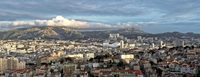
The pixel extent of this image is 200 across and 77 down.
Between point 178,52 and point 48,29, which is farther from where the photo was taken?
point 48,29

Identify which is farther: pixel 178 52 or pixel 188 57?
pixel 178 52

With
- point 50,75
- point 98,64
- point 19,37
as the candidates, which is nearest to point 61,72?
point 50,75

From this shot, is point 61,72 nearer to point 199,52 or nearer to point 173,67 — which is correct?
point 173,67

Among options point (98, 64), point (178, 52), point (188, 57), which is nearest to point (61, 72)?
point (98, 64)

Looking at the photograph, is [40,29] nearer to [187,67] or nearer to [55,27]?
[55,27]

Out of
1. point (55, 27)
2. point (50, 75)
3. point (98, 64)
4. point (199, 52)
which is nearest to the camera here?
point (50, 75)

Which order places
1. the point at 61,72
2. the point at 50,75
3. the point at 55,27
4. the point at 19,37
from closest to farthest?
the point at 50,75, the point at 61,72, the point at 19,37, the point at 55,27

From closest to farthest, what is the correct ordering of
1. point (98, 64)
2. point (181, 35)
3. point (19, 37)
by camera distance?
point (98, 64)
point (181, 35)
point (19, 37)

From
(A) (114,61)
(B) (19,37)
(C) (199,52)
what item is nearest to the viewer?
(A) (114,61)

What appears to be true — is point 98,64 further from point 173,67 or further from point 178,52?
point 178,52
